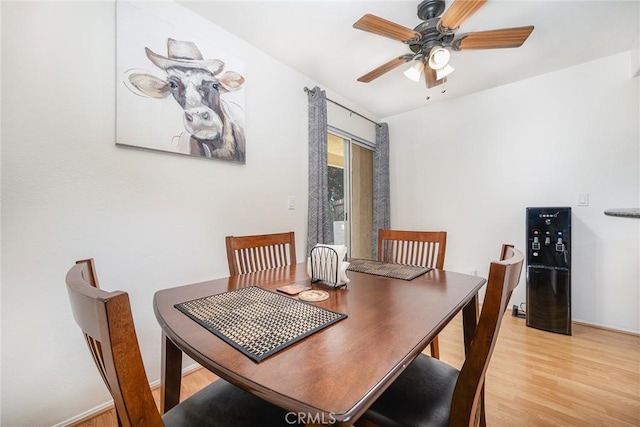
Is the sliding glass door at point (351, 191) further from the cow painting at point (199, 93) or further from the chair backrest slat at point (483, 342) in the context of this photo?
the chair backrest slat at point (483, 342)

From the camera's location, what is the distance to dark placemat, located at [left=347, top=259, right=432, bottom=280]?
1.31 metres

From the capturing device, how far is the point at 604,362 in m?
1.87

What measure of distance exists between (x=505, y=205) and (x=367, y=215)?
1.60 metres

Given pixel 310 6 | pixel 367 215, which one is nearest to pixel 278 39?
pixel 310 6

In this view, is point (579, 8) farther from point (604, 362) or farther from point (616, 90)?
point (604, 362)

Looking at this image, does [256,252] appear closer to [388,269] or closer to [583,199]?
[388,269]

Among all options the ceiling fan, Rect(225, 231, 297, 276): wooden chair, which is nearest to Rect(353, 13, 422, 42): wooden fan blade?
the ceiling fan

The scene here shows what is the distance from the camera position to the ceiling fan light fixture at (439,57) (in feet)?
5.52

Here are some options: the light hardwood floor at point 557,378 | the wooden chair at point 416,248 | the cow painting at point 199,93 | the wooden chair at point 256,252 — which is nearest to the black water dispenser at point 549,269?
the light hardwood floor at point 557,378

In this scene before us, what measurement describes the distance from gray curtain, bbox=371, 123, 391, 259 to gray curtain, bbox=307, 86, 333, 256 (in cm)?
113

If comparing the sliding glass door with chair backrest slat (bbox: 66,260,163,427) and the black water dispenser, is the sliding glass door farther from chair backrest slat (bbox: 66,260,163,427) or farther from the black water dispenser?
chair backrest slat (bbox: 66,260,163,427)

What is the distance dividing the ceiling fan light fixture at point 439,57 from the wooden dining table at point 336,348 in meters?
1.42

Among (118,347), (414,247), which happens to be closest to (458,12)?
(414,247)

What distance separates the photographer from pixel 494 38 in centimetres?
164
